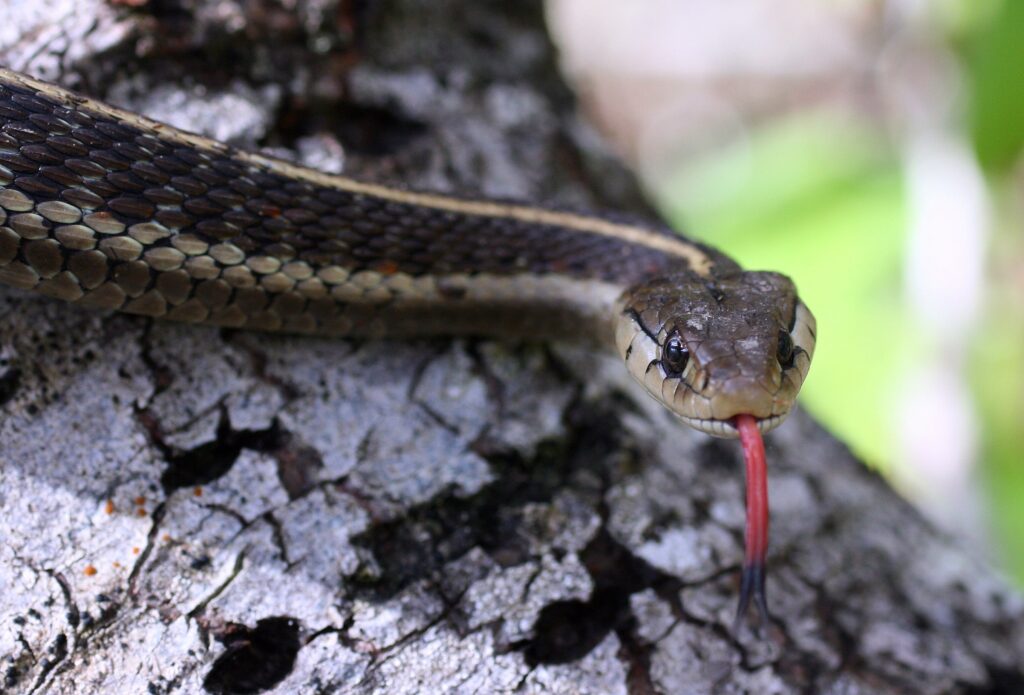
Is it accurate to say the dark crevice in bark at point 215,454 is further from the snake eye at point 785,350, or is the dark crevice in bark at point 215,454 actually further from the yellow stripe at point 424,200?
the snake eye at point 785,350

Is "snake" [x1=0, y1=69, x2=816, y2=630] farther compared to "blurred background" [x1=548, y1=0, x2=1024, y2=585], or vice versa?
"blurred background" [x1=548, y1=0, x2=1024, y2=585]

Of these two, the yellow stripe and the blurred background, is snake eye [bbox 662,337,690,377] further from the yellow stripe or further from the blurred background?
the blurred background

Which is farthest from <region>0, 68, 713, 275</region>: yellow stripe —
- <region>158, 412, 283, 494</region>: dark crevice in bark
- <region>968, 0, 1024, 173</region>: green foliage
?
<region>968, 0, 1024, 173</region>: green foliage

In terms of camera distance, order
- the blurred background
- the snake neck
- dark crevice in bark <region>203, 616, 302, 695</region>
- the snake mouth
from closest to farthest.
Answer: dark crevice in bark <region>203, 616, 302, 695</region> → the snake neck → the snake mouth → the blurred background

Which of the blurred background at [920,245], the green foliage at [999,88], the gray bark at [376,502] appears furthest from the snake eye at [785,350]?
the green foliage at [999,88]

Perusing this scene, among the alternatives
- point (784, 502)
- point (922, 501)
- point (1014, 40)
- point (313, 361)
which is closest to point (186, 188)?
point (313, 361)

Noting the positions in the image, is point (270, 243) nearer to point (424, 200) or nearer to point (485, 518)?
point (424, 200)

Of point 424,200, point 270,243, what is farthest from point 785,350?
point 270,243
